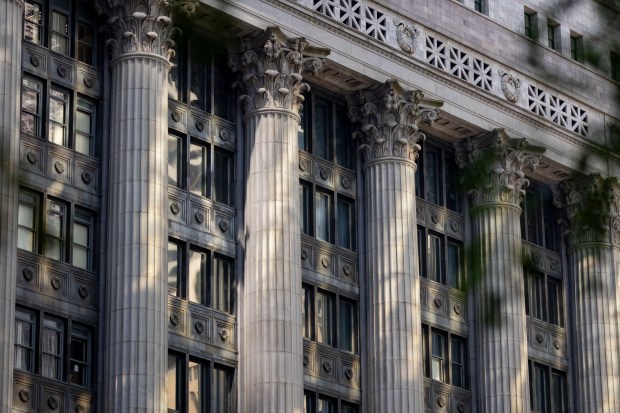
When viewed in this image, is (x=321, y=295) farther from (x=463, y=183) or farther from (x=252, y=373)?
(x=463, y=183)

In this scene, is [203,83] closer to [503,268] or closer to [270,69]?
[270,69]

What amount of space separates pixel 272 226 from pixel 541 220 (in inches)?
553

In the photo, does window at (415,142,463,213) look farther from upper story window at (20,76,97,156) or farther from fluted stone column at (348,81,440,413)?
upper story window at (20,76,97,156)

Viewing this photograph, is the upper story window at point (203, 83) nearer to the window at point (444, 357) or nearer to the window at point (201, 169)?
the window at point (201, 169)

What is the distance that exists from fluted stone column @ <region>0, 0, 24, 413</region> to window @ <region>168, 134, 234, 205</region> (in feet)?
19.2

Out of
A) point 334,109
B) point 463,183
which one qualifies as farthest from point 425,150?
point 463,183

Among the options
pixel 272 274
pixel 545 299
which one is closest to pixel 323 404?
pixel 272 274

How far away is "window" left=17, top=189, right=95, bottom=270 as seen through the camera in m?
43.1

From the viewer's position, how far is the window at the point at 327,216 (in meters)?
50.3

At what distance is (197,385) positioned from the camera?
45875 mm

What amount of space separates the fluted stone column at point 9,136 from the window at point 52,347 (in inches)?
48.3

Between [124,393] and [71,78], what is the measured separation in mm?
8695

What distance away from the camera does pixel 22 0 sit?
43.5 m

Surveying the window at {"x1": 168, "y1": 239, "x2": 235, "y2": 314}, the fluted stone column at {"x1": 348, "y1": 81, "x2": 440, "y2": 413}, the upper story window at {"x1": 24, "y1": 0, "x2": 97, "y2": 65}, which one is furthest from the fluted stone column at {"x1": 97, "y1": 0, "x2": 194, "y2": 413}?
the fluted stone column at {"x1": 348, "y1": 81, "x2": 440, "y2": 413}
